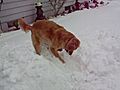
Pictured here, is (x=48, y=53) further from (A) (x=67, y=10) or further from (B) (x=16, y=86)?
(A) (x=67, y=10)

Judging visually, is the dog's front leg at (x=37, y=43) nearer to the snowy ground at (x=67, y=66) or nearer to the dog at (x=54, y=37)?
the dog at (x=54, y=37)

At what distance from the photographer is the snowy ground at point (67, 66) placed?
362 centimetres

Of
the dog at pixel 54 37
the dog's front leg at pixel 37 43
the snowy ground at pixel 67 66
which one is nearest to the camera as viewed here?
the dog at pixel 54 37

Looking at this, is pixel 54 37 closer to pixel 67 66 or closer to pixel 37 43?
pixel 37 43

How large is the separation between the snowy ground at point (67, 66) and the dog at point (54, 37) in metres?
0.25

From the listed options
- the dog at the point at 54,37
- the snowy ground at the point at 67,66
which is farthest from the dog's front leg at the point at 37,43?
the snowy ground at the point at 67,66

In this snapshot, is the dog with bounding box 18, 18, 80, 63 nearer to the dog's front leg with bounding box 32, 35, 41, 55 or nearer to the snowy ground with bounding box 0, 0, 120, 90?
the dog's front leg with bounding box 32, 35, 41, 55

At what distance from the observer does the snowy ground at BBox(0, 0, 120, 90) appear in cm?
362

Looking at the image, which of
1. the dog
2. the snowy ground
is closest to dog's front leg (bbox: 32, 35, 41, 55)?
the dog

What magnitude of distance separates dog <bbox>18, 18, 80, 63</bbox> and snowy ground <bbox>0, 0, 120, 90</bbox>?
0.25m

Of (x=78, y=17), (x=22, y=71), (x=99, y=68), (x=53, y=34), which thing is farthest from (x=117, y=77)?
(x=78, y=17)

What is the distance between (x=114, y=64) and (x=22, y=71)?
4.90 feet

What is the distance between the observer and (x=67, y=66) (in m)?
4.03

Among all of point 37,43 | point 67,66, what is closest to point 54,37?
point 37,43
